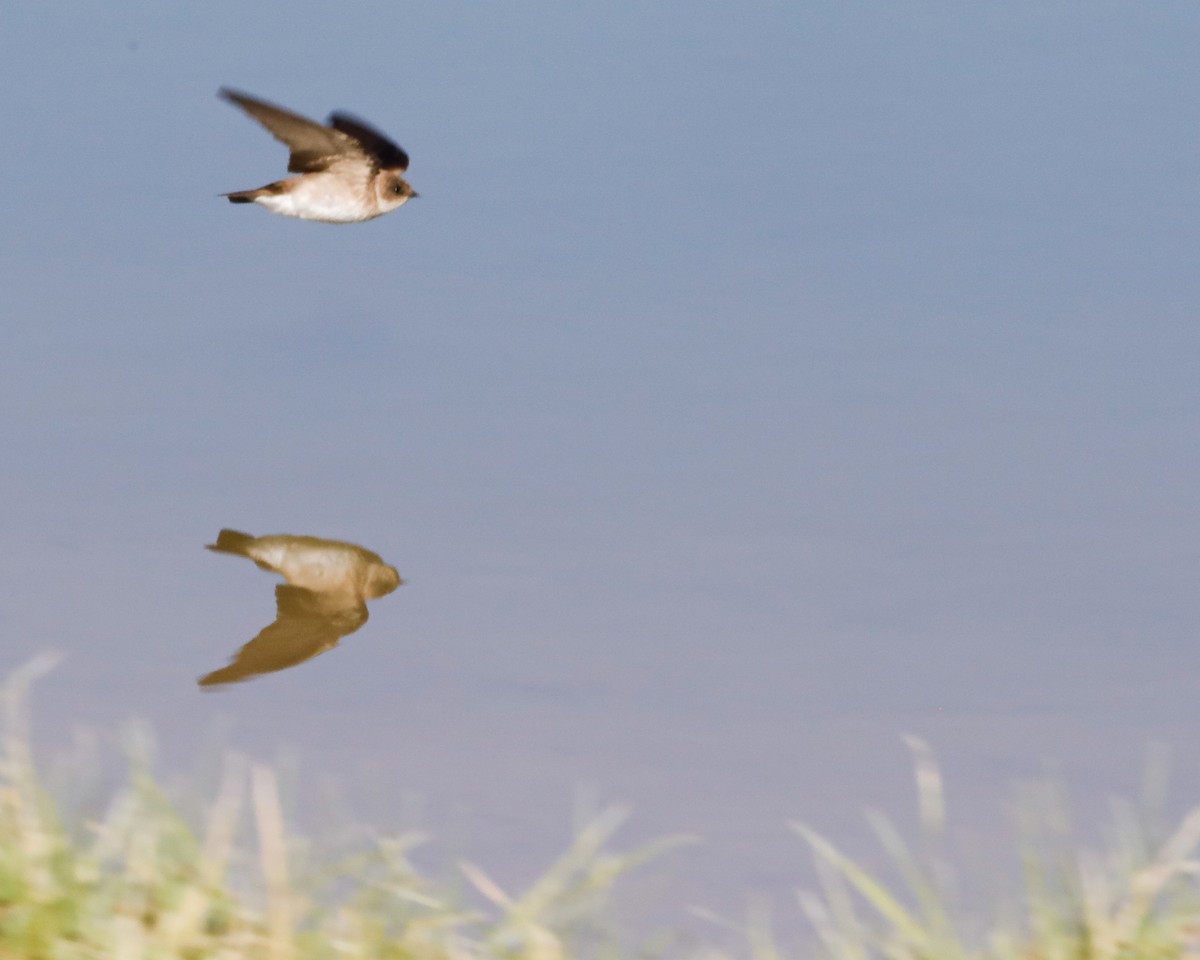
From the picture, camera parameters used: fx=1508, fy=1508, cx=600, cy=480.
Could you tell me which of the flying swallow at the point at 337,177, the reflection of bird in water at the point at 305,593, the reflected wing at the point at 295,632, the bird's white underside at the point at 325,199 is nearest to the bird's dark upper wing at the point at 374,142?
the flying swallow at the point at 337,177

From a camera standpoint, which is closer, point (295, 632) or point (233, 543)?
point (295, 632)

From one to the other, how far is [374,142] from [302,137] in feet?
1.45

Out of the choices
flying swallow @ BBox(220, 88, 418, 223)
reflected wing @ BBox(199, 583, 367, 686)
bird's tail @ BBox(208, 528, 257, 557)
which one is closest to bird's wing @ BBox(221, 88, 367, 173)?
flying swallow @ BBox(220, 88, 418, 223)

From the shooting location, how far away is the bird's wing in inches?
324

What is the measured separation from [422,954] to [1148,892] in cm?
162

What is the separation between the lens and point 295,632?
675 centimetres

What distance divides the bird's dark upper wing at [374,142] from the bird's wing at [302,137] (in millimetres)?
47

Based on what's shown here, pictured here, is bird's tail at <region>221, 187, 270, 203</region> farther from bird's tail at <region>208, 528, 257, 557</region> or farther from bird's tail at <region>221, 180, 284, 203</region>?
bird's tail at <region>208, 528, 257, 557</region>

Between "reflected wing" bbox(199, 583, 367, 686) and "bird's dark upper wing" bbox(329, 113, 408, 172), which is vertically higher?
"bird's dark upper wing" bbox(329, 113, 408, 172)

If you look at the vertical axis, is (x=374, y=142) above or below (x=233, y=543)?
above

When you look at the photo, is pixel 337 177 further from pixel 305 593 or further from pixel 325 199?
pixel 305 593

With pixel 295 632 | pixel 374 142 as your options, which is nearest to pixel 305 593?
pixel 295 632

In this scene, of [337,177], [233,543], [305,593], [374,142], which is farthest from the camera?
[337,177]

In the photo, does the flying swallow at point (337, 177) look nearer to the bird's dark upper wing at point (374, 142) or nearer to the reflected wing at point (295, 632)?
the bird's dark upper wing at point (374, 142)
